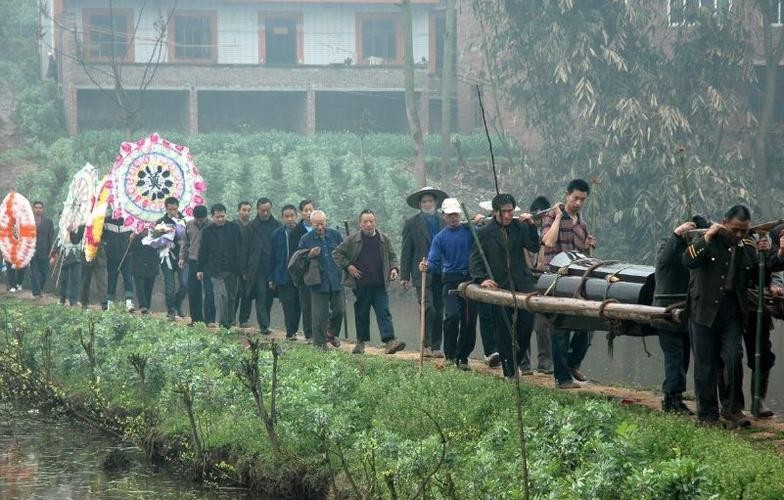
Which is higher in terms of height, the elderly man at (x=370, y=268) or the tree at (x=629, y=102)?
the tree at (x=629, y=102)

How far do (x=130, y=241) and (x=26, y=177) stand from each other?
63.7ft

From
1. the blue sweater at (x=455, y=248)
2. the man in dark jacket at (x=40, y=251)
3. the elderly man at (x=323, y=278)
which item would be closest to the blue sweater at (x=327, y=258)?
the elderly man at (x=323, y=278)

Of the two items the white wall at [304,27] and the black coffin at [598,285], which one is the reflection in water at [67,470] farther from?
the white wall at [304,27]

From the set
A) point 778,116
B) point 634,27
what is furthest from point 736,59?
point 778,116

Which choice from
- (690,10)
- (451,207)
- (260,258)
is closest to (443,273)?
(451,207)

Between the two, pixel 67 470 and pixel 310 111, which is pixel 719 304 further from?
pixel 310 111

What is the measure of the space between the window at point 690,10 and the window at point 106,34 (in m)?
20.3

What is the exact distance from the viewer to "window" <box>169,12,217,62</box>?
164ft

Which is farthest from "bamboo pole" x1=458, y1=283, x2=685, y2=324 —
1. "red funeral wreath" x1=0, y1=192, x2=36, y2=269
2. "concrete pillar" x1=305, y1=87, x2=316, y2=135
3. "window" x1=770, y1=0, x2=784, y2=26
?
"concrete pillar" x1=305, y1=87, x2=316, y2=135

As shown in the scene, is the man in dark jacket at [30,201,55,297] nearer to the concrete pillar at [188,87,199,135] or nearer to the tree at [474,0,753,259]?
the tree at [474,0,753,259]

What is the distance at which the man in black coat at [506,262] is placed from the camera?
13875mm

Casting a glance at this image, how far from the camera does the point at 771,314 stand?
11.6m

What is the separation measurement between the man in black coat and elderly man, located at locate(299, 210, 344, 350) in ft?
12.6

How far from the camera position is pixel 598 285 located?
40.8ft
